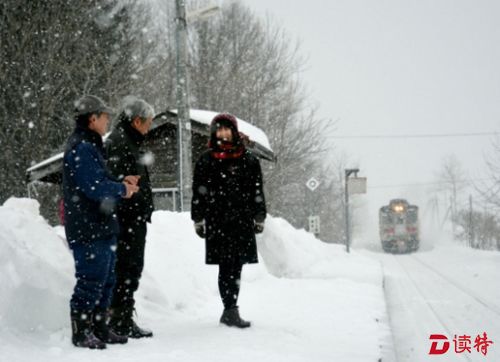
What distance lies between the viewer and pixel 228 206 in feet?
15.1

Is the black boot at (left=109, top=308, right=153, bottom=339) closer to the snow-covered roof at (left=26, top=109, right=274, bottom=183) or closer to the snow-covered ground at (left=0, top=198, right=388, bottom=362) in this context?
the snow-covered ground at (left=0, top=198, right=388, bottom=362)

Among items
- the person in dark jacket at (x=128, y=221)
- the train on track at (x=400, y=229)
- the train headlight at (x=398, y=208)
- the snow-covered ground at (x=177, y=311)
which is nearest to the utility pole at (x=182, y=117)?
the snow-covered ground at (x=177, y=311)

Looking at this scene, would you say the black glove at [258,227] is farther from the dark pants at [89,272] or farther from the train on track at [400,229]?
the train on track at [400,229]

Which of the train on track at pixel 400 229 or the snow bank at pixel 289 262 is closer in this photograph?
the snow bank at pixel 289 262

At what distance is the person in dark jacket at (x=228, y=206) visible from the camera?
4547mm

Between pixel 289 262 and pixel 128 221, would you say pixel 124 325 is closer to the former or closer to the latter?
pixel 128 221

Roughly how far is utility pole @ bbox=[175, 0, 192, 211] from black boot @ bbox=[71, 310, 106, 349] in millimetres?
6242

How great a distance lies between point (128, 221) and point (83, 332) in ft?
3.10

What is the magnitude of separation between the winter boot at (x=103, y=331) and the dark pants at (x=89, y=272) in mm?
161

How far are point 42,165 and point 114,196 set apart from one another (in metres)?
10.1

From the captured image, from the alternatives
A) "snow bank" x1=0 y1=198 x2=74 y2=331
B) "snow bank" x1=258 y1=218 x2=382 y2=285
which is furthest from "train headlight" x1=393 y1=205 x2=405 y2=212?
"snow bank" x1=0 y1=198 x2=74 y2=331

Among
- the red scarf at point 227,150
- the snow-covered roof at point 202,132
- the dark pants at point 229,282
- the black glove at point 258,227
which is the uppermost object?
the snow-covered roof at point 202,132

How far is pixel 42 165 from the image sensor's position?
12711mm

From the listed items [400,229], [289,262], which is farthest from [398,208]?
[289,262]
